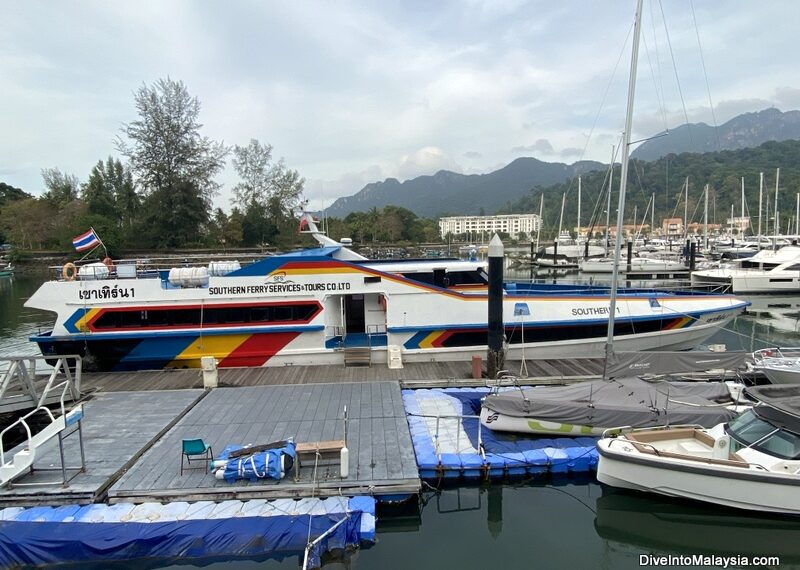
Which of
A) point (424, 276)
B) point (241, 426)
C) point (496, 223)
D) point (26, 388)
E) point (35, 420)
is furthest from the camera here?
point (496, 223)

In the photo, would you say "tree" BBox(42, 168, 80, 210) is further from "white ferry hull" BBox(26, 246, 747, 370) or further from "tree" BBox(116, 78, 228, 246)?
"white ferry hull" BBox(26, 246, 747, 370)

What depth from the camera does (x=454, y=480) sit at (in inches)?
308

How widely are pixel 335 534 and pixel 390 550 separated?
93 centimetres

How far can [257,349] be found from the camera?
42.1 feet

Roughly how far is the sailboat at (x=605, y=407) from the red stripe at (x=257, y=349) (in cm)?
637

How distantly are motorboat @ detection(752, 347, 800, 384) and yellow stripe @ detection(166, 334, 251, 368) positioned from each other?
13266 millimetres

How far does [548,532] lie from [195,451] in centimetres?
561

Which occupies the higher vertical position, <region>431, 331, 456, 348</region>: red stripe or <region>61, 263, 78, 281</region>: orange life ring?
<region>61, 263, 78, 281</region>: orange life ring

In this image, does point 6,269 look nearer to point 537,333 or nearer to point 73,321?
point 73,321

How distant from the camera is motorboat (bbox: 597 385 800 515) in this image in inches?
263

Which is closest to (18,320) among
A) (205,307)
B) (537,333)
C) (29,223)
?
(205,307)

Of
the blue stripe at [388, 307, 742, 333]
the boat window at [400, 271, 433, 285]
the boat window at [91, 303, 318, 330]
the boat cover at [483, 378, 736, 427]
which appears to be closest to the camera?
the boat cover at [483, 378, 736, 427]

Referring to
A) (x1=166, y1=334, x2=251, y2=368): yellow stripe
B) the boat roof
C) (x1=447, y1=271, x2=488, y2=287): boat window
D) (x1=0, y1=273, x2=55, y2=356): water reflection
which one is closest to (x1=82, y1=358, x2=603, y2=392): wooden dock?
(x1=166, y1=334, x2=251, y2=368): yellow stripe

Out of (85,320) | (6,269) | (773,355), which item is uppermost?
(6,269)
